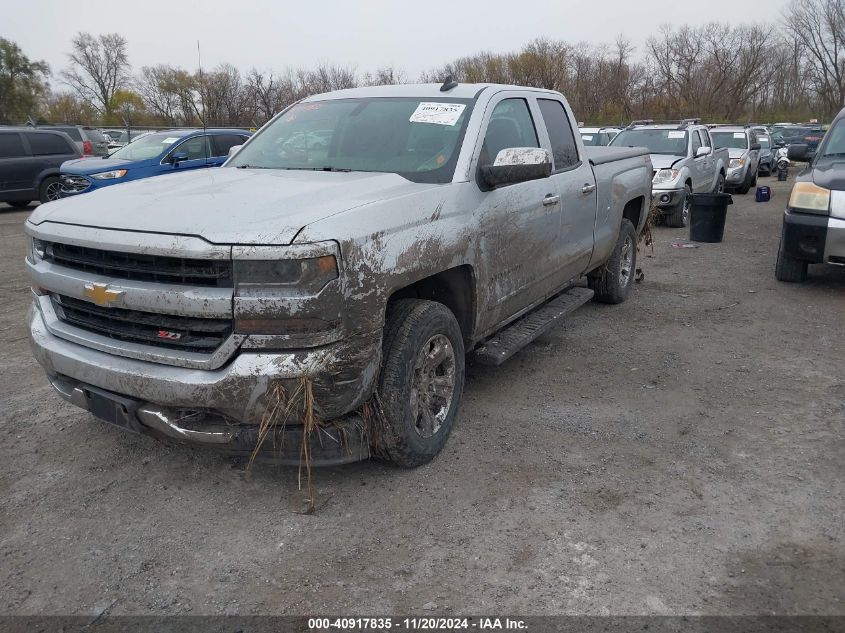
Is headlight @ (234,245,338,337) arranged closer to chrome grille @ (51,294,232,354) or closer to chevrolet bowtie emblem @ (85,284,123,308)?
chrome grille @ (51,294,232,354)

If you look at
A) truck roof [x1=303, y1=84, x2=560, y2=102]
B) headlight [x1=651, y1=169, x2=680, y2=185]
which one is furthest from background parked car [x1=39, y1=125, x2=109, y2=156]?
truck roof [x1=303, y1=84, x2=560, y2=102]

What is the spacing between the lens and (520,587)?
8.91 feet

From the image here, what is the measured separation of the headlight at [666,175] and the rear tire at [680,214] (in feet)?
1.18

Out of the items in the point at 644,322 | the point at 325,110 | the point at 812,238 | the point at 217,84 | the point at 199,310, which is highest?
the point at 217,84

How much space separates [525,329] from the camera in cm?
476

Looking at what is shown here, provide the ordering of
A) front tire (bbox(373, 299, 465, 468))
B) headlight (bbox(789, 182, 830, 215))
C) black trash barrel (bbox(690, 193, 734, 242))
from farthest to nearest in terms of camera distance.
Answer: black trash barrel (bbox(690, 193, 734, 242))
headlight (bbox(789, 182, 830, 215))
front tire (bbox(373, 299, 465, 468))

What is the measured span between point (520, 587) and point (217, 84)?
38.5 metres

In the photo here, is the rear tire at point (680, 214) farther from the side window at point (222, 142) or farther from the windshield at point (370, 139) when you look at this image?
the windshield at point (370, 139)

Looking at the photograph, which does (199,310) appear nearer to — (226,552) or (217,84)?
(226,552)

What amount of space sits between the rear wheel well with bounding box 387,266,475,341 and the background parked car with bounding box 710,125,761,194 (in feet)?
48.6

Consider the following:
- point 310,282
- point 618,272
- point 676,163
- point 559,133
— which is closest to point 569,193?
point 559,133

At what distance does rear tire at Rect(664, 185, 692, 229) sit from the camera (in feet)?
40.3

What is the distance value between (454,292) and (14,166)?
14242 millimetres

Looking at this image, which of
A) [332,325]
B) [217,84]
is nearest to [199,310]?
[332,325]
